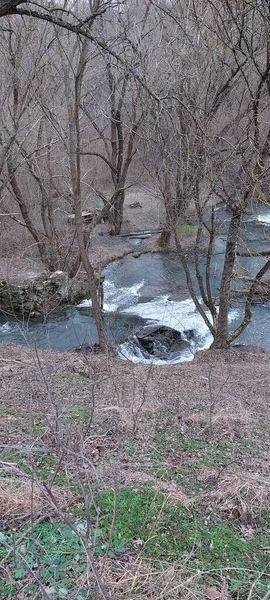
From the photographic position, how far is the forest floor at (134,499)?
255cm

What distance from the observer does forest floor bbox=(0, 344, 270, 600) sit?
8.37 ft

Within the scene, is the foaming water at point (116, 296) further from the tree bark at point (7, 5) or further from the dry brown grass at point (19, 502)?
the dry brown grass at point (19, 502)

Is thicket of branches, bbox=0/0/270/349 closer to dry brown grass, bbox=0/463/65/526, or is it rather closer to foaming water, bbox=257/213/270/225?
dry brown grass, bbox=0/463/65/526

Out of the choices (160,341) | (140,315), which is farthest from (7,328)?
(160,341)

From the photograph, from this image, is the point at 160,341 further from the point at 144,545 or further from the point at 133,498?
the point at 144,545

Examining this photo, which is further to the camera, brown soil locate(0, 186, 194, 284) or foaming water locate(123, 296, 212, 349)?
brown soil locate(0, 186, 194, 284)

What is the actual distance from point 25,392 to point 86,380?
1174 millimetres

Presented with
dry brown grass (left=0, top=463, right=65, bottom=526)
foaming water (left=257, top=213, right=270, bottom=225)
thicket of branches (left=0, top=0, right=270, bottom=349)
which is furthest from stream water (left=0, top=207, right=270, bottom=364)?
dry brown grass (left=0, top=463, right=65, bottom=526)

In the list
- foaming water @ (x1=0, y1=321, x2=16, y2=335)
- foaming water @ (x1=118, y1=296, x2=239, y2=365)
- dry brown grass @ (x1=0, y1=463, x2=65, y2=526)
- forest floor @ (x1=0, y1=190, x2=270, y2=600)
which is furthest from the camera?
foaming water @ (x1=0, y1=321, x2=16, y2=335)

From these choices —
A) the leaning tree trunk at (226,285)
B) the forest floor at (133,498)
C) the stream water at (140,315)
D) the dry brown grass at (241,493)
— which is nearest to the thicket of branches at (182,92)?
the leaning tree trunk at (226,285)

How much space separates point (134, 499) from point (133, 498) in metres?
0.01

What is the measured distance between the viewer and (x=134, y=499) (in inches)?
130

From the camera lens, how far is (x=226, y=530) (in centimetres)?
311

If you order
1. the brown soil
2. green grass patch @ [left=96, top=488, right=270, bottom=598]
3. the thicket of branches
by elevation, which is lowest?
Result: the brown soil
